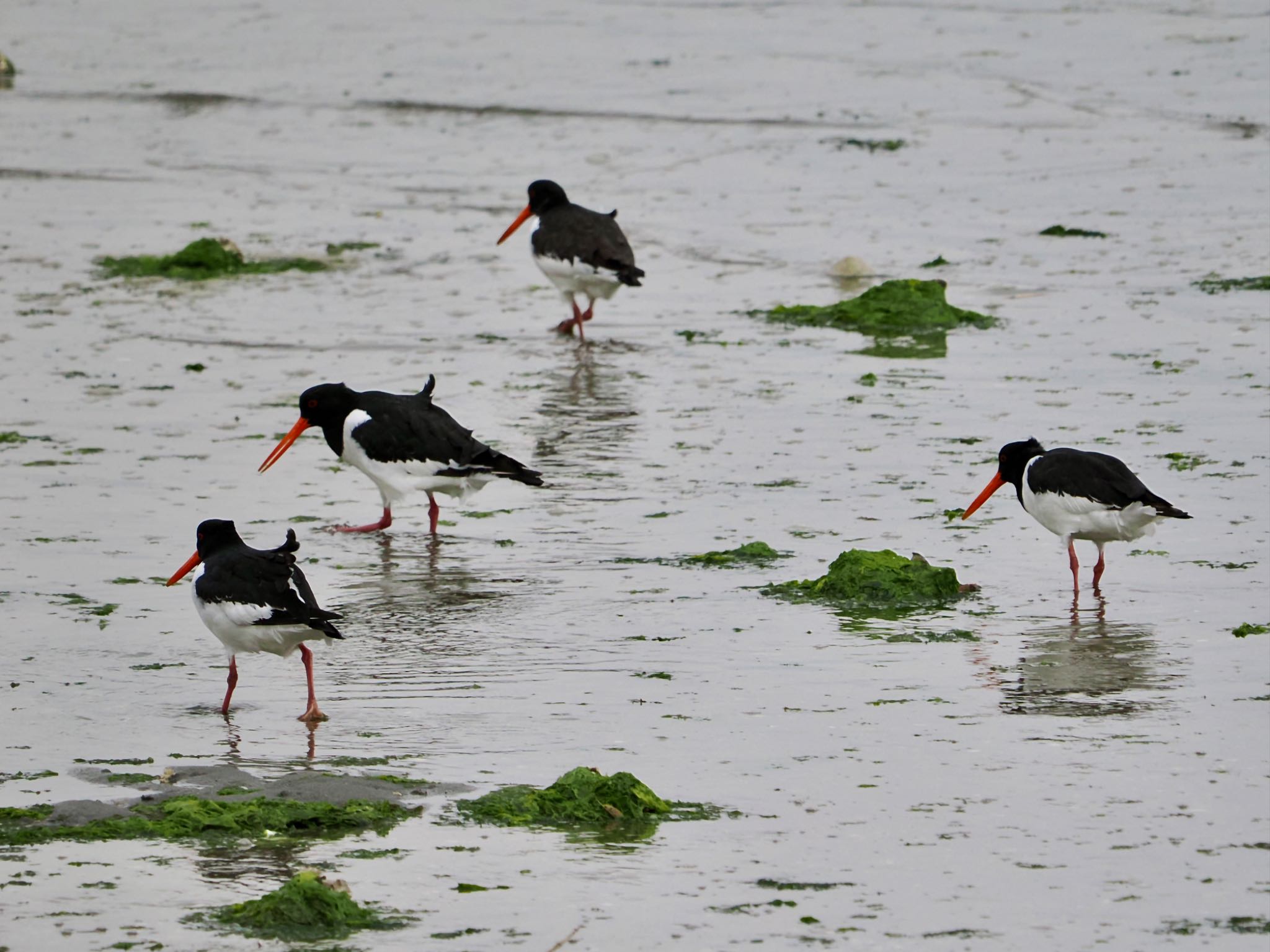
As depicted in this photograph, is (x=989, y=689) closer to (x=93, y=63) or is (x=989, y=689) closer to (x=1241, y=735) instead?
(x=1241, y=735)

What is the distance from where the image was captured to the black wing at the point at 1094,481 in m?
8.62

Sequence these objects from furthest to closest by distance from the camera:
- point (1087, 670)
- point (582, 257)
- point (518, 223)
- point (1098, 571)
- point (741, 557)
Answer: point (518, 223)
point (582, 257)
point (741, 557)
point (1098, 571)
point (1087, 670)

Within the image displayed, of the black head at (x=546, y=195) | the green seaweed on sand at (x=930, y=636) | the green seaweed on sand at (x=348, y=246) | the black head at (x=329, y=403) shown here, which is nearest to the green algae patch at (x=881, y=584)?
the green seaweed on sand at (x=930, y=636)

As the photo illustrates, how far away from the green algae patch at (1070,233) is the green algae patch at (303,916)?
1199 centimetres

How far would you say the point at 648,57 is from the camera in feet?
85.6

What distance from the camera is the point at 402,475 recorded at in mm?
9953

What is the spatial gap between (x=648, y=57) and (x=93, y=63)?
8.24m

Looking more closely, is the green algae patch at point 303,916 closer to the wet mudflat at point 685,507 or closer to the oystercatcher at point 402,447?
the wet mudflat at point 685,507

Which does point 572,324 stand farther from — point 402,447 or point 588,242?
point 402,447

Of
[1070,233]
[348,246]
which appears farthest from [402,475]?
[1070,233]

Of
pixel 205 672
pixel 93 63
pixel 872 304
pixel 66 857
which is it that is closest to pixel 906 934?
pixel 66 857

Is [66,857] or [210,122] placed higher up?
[210,122]

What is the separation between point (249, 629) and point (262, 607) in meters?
0.14

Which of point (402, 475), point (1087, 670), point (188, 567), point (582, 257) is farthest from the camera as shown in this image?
point (582, 257)
